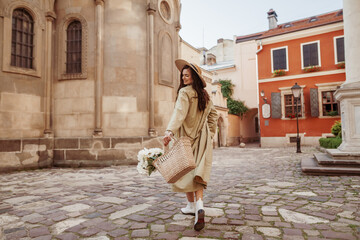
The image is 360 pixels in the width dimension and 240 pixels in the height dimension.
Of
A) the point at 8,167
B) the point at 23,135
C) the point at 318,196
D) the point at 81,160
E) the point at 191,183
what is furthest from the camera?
the point at 81,160

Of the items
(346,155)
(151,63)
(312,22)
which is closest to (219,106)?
(312,22)

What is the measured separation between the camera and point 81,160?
852 centimetres

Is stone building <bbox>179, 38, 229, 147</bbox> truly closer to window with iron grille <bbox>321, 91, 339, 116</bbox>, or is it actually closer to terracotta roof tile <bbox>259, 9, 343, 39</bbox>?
terracotta roof tile <bbox>259, 9, 343, 39</bbox>

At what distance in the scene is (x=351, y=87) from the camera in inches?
250

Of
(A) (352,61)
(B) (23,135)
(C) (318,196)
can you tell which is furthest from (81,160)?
(A) (352,61)

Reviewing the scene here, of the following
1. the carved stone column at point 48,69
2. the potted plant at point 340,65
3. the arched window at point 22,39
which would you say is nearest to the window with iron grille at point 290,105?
the potted plant at point 340,65

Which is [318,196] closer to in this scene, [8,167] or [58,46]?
[8,167]

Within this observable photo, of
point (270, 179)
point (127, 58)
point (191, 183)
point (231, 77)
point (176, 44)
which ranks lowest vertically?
point (270, 179)

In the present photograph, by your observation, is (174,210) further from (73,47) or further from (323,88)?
(323,88)

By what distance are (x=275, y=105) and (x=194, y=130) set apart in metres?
18.8

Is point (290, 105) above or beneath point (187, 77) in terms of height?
above

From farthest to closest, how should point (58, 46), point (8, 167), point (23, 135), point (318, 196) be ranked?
point (58, 46)
point (23, 135)
point (8, 167)
point (318, 196)

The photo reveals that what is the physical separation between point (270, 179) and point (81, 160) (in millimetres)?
5911

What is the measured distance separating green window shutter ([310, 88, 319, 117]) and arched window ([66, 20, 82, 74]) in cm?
1660
